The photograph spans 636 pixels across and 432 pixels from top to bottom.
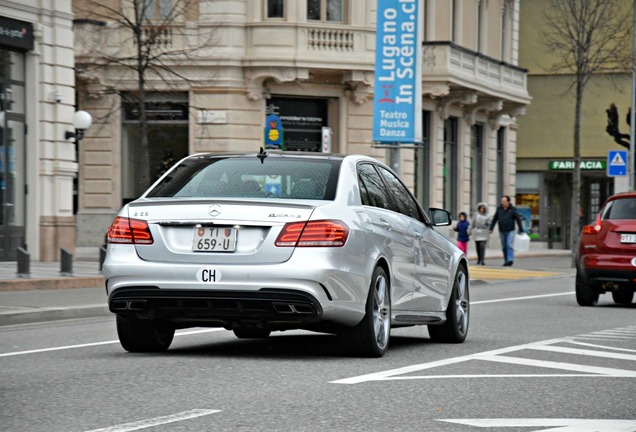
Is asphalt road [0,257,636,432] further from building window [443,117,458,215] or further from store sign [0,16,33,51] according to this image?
building window [443,117,458,215]

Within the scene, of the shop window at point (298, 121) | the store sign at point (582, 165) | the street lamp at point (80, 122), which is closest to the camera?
the street lamp at point (80, 122)

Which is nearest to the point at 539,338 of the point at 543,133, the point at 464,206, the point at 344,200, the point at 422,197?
the point at 344,200

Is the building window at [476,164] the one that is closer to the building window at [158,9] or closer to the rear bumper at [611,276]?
the building window at [158,9]

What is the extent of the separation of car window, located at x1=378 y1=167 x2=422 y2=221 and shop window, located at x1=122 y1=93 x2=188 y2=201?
2597cm

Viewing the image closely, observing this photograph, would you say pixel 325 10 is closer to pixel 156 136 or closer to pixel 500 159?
pixel 156 136

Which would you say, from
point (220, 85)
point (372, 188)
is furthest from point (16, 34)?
point (372, 188)

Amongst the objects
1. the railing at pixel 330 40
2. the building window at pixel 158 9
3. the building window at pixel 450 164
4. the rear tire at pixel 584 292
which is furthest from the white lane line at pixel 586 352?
the building window at pixel 450 164

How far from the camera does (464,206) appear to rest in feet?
151


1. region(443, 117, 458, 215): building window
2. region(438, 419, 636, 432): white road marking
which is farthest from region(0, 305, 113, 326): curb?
region(443, 117, 458, 215): building window

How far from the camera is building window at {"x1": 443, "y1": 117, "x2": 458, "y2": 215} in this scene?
4494 cm

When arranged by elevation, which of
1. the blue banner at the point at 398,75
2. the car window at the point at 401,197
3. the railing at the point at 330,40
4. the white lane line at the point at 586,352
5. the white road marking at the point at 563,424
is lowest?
the white lane line at the point at 586,352

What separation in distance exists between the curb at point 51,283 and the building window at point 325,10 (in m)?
17.6

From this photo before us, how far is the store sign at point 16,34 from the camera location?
1013 inches

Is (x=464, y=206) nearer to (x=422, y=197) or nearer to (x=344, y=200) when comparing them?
(x=422, y=197)
